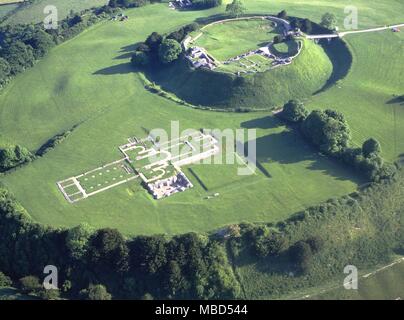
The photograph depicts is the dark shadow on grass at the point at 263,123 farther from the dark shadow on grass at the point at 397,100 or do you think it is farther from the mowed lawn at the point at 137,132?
the dark shadow on grass at the point at 397,100

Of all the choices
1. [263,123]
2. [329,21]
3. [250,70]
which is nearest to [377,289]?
[263,123]

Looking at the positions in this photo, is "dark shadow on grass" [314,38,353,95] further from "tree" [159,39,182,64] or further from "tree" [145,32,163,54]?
"tree" [145,32,163,54]

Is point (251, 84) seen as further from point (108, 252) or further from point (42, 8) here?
point (42, 8)

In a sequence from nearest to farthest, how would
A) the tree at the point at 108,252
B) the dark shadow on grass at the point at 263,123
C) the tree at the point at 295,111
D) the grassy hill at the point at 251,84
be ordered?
the tree at the point at 108,252
the tree at the point at 295,111
the dark shadow on grass at the point at 263,123
the grassy hill at the point at 251,84

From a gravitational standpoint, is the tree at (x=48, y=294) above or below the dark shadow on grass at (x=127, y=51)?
below

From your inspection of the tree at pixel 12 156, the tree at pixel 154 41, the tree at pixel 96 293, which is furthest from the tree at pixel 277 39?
the tree at pixel 96 293
